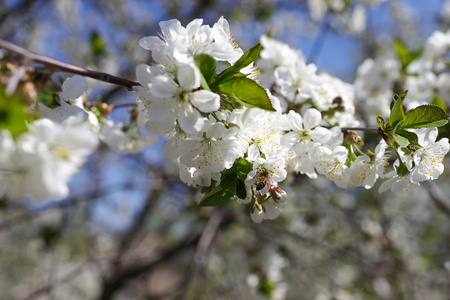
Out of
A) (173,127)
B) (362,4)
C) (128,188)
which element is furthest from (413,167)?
(362,4)

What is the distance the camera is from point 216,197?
95cm

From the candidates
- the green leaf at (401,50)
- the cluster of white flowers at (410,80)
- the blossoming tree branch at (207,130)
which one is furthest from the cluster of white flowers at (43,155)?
the green leaf at (401,50)

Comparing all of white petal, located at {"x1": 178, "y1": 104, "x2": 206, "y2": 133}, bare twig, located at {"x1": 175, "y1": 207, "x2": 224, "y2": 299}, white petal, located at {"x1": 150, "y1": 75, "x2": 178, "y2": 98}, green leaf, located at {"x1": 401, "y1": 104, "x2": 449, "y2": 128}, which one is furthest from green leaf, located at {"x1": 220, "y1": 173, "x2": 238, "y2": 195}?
bare twig, located at {"x1": 175, "y1": 207, "x2": 224, "y2": 299}

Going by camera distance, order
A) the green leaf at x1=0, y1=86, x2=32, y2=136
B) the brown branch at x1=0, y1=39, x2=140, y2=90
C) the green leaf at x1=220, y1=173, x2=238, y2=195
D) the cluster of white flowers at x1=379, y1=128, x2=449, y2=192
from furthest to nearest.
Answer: the cluster of white flowers at x1=379, y1=128, x2=449, y2=192 < the green leaf at x1=220, y1=173, x2=238, y2=195 < the brown branch at x1=0, y1=39, x2=140, y2=90 < the green leaf at x1=0, y1=86, x2=32, y2=136

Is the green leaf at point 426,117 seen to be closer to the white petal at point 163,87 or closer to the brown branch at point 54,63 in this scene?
the white petal at point 163,87

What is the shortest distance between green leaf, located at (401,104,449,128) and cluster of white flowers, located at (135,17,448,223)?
0.15 feet

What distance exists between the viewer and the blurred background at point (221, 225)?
3195 mm

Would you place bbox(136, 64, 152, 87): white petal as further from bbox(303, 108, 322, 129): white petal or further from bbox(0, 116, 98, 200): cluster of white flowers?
bbox(303, 108, 322, 129): white petal

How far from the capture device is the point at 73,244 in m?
7.69

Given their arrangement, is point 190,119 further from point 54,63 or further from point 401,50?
point 401,50

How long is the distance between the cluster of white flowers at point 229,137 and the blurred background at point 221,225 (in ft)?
3.84

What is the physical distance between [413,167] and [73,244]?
8190mm

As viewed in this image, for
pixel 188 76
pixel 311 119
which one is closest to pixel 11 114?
pixel 188 76

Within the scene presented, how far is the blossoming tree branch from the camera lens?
2.15 feet
